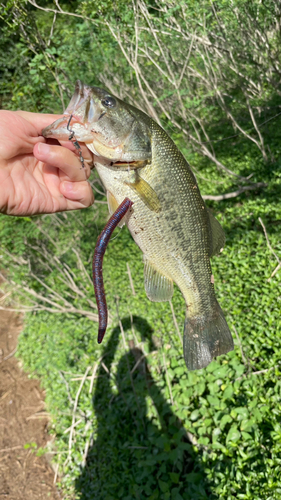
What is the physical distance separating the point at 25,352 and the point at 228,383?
4.54 m

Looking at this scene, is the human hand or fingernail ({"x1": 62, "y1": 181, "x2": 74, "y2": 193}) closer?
the human hand

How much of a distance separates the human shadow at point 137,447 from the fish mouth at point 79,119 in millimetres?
2864

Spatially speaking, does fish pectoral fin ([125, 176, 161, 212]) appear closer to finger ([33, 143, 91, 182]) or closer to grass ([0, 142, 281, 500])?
finger ([33, 143, 91, 182])

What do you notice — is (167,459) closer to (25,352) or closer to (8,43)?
(25,352)

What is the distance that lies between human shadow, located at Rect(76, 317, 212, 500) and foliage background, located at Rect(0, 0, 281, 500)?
0.02 meters

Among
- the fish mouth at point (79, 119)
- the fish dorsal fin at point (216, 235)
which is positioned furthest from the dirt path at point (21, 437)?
the fish mouth at point (79, 119)

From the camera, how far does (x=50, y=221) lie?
23.2 feet

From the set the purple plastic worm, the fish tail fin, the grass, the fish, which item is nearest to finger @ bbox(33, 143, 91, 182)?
the fish

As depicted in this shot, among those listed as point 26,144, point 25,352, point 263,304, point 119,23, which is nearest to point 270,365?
point 263,304

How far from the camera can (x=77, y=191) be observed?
2129 mm

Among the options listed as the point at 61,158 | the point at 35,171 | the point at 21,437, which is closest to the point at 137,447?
the point at 21,437

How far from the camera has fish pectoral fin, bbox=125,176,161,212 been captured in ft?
5.42

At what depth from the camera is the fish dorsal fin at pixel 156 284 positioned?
6.10 feet

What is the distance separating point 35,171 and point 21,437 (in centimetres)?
515
